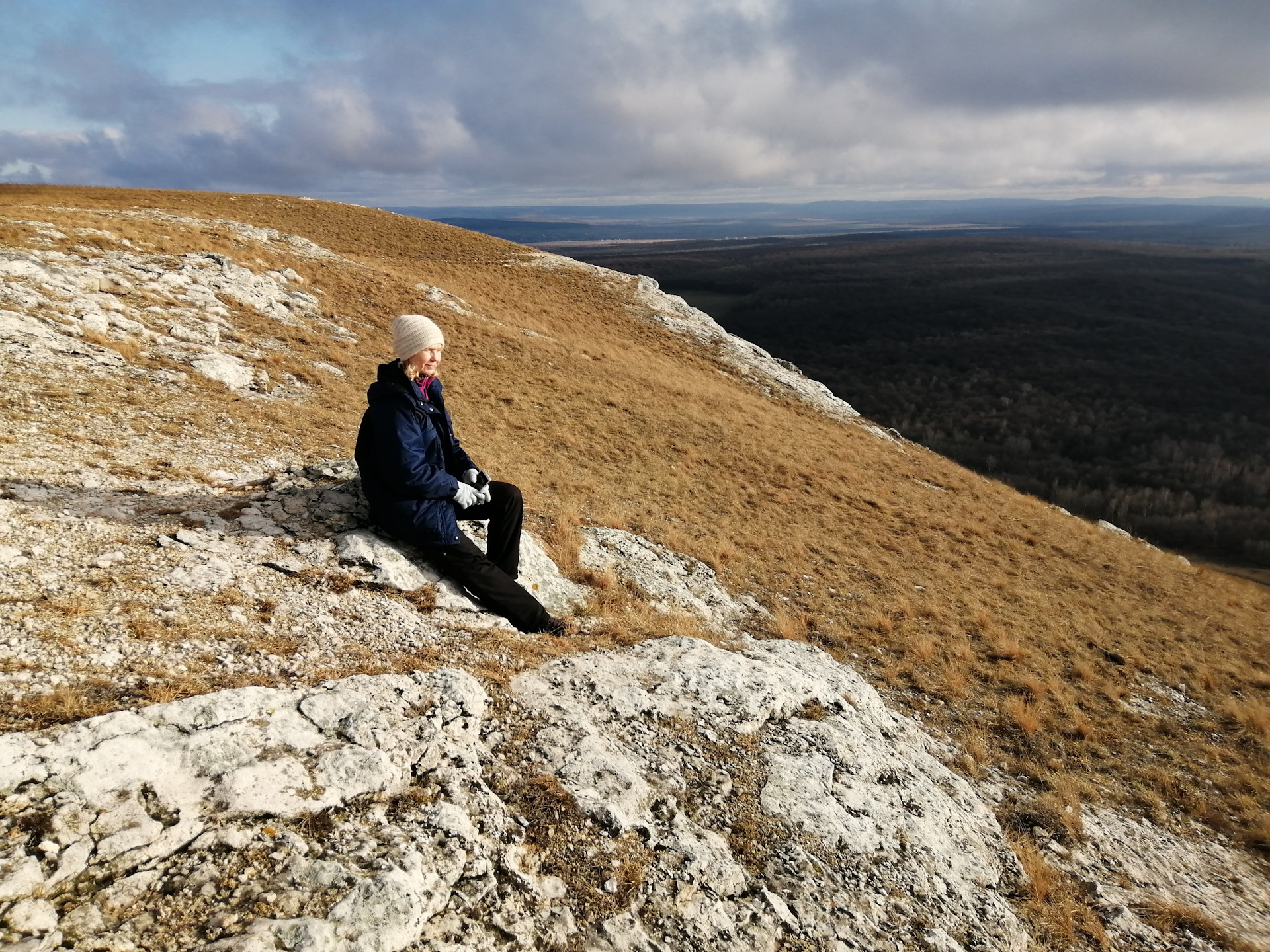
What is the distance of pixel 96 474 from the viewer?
23.0ft

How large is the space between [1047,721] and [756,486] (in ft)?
30.2

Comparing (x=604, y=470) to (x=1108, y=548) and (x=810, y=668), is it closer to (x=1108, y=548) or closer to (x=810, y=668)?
(x=810, y=668)

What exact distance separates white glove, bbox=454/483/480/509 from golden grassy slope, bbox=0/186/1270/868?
456cm

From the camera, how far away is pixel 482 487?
6535 mm

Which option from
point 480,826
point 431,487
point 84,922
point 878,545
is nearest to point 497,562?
point 431,487

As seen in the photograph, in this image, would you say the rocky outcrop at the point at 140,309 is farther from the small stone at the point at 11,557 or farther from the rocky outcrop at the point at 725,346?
the rocky outcrop at the point at 725,346

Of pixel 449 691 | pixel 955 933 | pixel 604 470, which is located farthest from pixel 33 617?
pixel 604 470

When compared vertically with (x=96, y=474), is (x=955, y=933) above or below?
below

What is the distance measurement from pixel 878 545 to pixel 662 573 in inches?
297

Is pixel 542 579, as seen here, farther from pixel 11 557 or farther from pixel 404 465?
pixel 11 557

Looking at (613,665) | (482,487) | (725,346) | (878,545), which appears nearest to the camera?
(613,665)

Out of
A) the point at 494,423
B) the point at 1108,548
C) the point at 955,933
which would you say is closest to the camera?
the point at 955,933

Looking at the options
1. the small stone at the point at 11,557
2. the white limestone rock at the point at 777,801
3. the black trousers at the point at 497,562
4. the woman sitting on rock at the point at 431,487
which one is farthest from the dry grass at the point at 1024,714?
the small stone at the point at 11,557

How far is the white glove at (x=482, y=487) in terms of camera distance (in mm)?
6395
